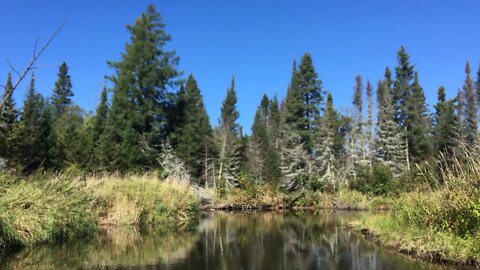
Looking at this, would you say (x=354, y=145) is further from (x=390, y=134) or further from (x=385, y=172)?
(x=385, y=172)

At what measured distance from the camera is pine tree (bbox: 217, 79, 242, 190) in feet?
143

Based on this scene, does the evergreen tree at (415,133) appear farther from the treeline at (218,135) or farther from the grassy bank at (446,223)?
the grassy bank at (446,223)

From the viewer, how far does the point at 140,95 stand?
42281 millimetres

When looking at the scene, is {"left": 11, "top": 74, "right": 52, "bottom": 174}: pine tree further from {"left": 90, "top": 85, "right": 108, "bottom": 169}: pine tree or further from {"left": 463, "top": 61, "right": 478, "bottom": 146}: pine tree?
{"left": 463, "top": 61, "right": 478, "bottom": 146}: pine tree

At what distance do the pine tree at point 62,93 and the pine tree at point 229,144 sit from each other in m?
27.9

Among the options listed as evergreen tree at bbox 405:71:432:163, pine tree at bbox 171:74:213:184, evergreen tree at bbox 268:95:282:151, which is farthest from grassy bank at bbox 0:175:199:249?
evergreen tree at bbox 268:95:282:151

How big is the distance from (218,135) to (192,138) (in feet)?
23.1

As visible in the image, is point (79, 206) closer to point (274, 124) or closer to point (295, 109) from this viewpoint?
point (295, 109)

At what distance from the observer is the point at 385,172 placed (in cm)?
3462

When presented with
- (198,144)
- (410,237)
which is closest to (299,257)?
(410,237)

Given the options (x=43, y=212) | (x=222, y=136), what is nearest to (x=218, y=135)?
(x=222, y=136)

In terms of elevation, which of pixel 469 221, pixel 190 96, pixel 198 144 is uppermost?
pixel 190 96

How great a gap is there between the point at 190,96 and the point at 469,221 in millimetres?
42703

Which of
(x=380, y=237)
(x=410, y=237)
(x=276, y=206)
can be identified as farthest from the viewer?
(x=276, y=206)
